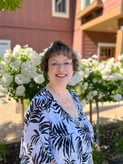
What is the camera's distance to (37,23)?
13.7 meters

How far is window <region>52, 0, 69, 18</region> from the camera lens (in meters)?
14.0

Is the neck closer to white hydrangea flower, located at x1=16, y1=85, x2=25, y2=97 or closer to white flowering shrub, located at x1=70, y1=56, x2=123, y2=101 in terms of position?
white hydrangea flower, located at x1=16, y1=85, x2=25, y2=97

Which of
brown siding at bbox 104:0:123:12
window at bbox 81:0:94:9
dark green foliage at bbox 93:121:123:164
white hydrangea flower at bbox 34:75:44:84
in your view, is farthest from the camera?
window at bbox 81:0:94:9

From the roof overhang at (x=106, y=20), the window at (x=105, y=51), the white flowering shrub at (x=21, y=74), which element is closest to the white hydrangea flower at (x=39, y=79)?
the white flowering shrub at (x=21, y=74)

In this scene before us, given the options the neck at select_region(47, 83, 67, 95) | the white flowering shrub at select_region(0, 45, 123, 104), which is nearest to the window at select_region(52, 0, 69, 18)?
the white flowering shrub at select_region(0, 45, 123, 104)

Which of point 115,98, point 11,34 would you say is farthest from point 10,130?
point 11,34

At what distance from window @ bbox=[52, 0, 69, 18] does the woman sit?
12.6m

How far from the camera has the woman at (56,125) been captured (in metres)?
1.66

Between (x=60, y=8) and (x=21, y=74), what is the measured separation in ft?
38.3

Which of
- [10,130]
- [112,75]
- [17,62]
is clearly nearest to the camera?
[17,62]

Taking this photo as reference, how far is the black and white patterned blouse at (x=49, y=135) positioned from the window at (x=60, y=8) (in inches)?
503

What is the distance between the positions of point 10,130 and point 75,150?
10.6 feet

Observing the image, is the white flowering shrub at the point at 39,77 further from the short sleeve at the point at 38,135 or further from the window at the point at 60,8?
the window at the point at 60,8

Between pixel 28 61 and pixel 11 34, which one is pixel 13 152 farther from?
pixel 11 34
